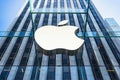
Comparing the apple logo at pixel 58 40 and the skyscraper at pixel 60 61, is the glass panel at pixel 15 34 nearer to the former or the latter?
the apple logo at pixel 58 40

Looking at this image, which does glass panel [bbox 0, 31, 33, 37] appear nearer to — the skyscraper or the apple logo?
the apple logo

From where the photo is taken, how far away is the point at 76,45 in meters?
13.9

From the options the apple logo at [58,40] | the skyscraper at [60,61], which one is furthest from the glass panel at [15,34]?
the skyscraper at [60,61]

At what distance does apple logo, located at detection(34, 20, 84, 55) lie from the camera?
13.6m

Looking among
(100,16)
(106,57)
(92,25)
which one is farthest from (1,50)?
(100,16)

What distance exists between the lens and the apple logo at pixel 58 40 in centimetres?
1363

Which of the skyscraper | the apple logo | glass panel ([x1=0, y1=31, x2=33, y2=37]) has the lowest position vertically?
the skyscraper

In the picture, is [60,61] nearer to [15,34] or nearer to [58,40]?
[15,34]

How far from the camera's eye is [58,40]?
46.9 ft

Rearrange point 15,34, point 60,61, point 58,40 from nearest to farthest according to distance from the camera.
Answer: point 58,40 → point 15,34 → point 60,61

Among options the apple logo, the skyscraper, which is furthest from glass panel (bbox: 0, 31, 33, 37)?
the skyscraper

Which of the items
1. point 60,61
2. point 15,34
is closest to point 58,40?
point 15,34

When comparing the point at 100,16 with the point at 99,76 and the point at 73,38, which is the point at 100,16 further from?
the point at 73,38

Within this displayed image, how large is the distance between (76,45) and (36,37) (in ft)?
8.52
